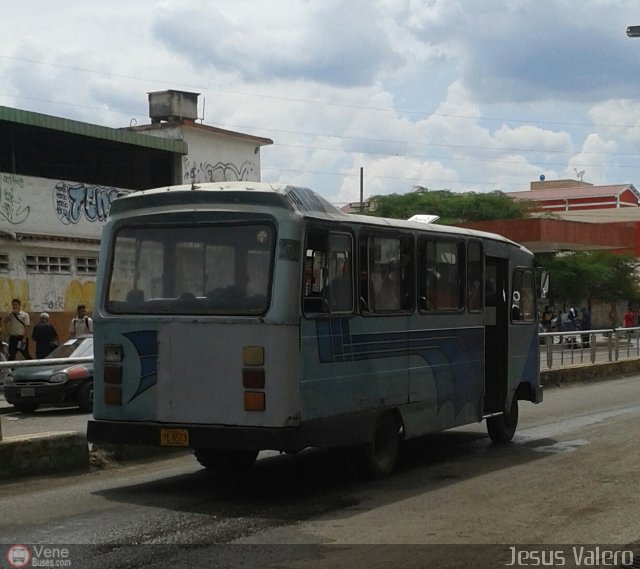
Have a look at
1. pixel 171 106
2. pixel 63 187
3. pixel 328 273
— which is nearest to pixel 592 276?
pixel 171 106

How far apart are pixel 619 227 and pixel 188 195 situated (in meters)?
43.7

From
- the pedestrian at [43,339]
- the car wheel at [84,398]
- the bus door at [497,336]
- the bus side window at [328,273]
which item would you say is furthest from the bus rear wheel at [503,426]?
the pedestrian at [43,339]

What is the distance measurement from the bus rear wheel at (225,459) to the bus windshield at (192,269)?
1.95m

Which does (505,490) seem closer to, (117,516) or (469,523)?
(469,523)

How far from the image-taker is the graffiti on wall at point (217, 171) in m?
35.4

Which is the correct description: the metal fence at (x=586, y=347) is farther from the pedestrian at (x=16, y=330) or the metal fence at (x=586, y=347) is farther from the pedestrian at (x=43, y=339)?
the pedestrian at (x=16, y=330)

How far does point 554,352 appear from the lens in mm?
23984

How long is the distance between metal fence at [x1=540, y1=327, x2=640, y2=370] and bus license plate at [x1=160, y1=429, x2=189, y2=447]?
548 inches

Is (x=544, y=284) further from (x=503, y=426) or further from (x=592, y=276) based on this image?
(x=592, y=276)

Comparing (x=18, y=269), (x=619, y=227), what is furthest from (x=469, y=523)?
(x=619, y=227)

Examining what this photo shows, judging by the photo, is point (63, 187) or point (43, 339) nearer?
point (43, 339)

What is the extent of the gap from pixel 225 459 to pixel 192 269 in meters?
2.42

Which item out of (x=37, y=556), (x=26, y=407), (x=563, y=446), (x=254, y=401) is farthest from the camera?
(x=26, y=407)

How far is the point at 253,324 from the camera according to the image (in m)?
9.68
